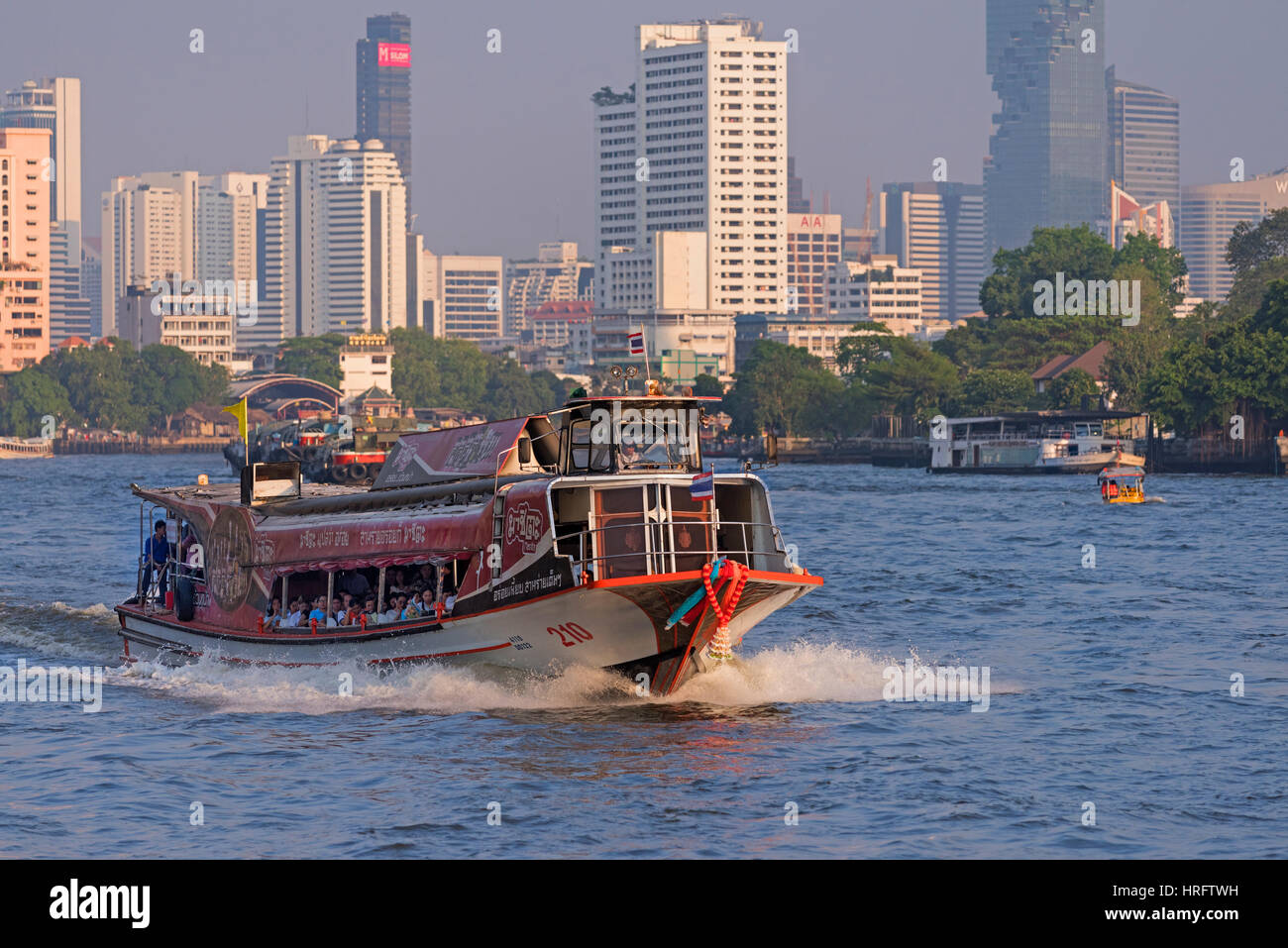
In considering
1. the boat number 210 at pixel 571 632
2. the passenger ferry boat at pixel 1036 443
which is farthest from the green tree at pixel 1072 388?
the boat number 210 at pixel 571 632

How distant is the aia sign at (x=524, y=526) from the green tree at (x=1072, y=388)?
414ft

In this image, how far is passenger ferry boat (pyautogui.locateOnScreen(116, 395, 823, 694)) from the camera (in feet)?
82.4

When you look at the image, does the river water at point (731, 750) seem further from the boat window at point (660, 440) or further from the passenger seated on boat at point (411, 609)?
the boat window at point (660, 440)

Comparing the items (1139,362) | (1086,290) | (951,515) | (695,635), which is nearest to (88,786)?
(695,635)

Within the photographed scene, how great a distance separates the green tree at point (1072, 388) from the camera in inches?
5763

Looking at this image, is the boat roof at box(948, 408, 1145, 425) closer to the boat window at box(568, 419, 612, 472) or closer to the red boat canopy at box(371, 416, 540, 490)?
the red boat canopy at box(371, 416, 540, 490)

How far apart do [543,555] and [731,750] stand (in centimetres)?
394

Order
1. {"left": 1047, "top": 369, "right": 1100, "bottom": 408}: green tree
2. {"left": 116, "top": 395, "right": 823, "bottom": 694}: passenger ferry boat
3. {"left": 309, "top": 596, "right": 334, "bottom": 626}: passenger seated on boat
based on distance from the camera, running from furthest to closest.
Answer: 1. {"left": 1047, "top": 369, "right": 1100, "bottom": 408}: green tree
2. {"left": 309, "top": 596, "right": 334, "bottom": 626}: passenger seated on boat
3. {"left": 116, "top": 395, "right": 823, "bottom": 694}: passenger ferry boat
